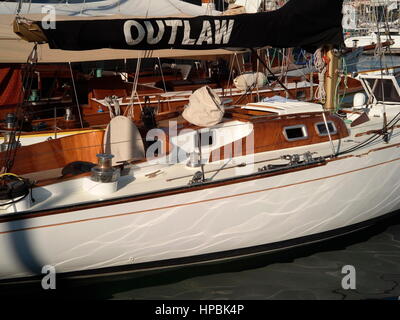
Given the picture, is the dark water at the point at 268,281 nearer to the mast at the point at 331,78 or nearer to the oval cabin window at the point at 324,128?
the oval cabin window at the point at 324,128

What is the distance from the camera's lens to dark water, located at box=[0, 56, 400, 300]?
631 centimetres

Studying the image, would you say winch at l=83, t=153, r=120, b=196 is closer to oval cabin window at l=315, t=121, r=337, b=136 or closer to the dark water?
the dark water

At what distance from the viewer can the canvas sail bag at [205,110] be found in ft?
22.4

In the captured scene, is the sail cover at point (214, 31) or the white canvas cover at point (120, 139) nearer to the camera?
the sail cover at point (214, 31)

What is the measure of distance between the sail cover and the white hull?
169cm

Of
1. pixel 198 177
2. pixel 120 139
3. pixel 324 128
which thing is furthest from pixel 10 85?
pixel 324 128

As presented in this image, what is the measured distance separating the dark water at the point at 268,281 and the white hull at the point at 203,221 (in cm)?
40

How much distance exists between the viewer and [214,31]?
5.88 m

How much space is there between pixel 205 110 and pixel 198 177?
3.74ft

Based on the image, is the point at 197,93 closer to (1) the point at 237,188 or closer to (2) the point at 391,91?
(1) the point at 237,188

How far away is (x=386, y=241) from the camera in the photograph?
779 cm

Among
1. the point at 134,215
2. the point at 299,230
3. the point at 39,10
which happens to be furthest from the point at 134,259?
the point at 39,10

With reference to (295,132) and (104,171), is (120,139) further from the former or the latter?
(295,132)

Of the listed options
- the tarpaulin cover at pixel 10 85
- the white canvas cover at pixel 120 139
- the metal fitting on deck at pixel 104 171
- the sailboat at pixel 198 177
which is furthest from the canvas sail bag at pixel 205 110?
the tarpaulin cover at pixel 10 85
